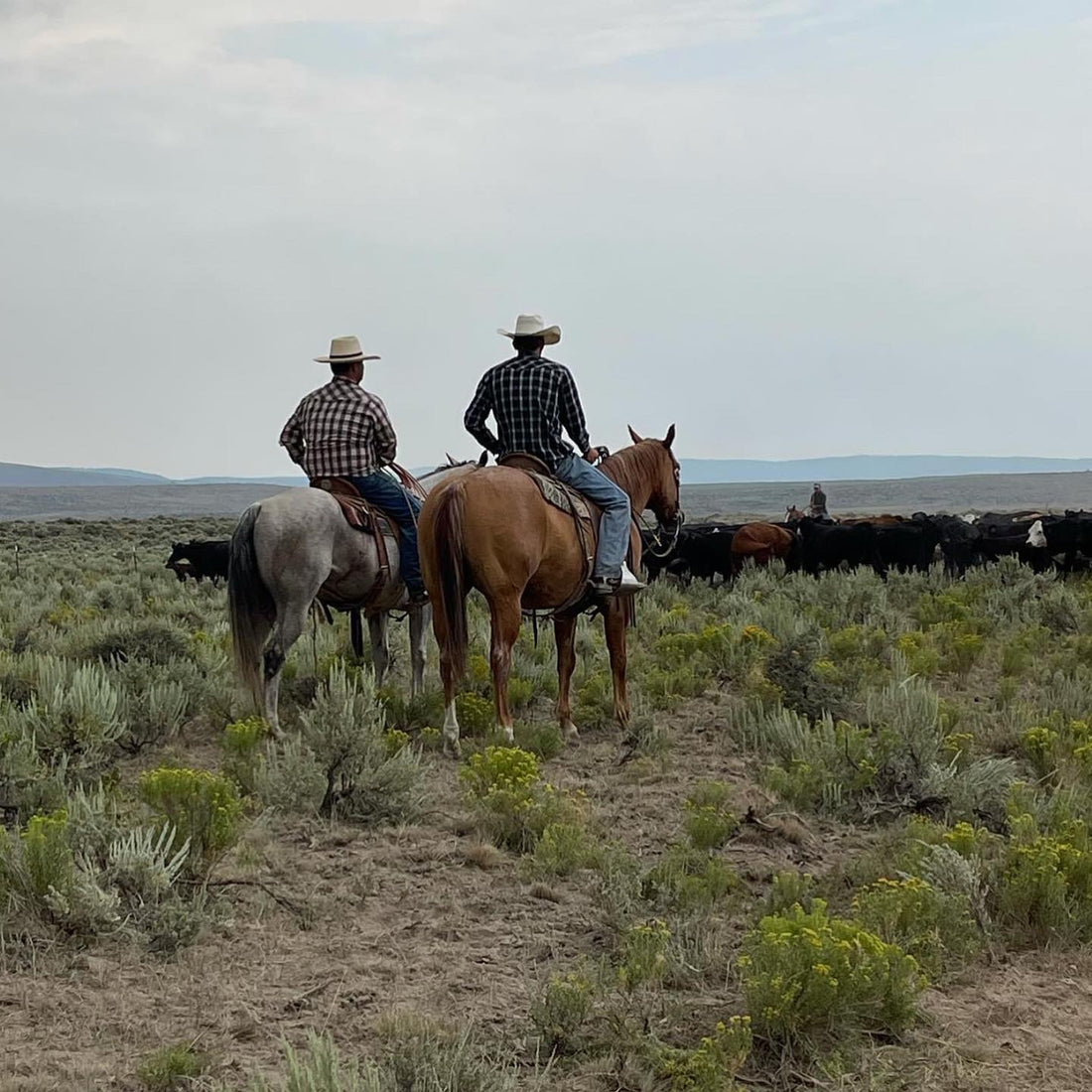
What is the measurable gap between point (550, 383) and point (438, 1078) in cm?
555

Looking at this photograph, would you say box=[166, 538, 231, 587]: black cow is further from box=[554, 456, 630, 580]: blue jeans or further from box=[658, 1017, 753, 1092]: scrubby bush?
box=[658, 1017, 753, 1092]: scrubby bush

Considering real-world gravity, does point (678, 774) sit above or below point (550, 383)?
below

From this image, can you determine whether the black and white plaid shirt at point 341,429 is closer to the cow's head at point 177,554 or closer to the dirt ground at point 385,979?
the dirt ground at point 385,979

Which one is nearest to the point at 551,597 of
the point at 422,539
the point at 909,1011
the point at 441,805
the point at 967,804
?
the point at 422,539

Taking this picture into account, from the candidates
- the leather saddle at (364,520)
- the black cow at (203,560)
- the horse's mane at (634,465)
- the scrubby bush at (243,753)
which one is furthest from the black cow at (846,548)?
the scrubby bush at (243,753)

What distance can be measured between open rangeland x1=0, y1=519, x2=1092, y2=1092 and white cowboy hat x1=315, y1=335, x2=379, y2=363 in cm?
246

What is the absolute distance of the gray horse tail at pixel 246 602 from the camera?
27.0 feet

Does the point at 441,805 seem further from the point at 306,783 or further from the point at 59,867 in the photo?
the point at 59,867

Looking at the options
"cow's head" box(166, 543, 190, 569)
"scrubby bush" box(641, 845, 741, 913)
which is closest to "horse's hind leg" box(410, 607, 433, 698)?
"scrubby bush" box(641, 845, 741, 913)

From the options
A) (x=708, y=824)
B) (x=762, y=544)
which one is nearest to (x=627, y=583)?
(x=708, y=824)

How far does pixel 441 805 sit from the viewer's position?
6.75 meters

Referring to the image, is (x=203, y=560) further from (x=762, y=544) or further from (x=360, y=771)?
(x=360, y=771)

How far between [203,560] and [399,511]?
45.3 ft

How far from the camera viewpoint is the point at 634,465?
31.3 feet
